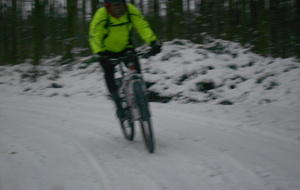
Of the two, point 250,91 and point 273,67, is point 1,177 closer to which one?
point 250,91

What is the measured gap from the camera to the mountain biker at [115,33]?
4066mm

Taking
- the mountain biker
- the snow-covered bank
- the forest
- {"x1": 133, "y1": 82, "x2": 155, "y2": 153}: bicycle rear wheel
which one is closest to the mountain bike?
{"x1": 133, "y1": 82, "x2": 155, "y2": 153}: bicycle rear wheel

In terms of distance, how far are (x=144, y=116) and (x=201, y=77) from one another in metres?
4.78

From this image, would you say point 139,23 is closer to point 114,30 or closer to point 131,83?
point 114,30

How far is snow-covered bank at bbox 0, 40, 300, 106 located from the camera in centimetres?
682

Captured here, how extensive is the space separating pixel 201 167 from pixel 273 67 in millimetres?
5227

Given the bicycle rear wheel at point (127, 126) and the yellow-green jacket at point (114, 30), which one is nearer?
the yellow-green jacket at point (114, 30)

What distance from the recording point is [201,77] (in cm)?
830

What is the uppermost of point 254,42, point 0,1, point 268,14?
point 0,1

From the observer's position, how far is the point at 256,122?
16.6ft

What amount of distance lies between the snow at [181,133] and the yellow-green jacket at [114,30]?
4.93ft

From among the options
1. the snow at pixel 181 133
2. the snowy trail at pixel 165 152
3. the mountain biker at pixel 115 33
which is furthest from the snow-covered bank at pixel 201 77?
the mountain biker at pixel 115 33

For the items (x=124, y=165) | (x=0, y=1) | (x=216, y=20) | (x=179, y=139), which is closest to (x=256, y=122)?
(x=179, y=139)

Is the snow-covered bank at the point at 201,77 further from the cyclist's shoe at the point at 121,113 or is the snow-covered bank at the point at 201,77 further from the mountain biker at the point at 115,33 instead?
the mountain biker at the point at 115,33
